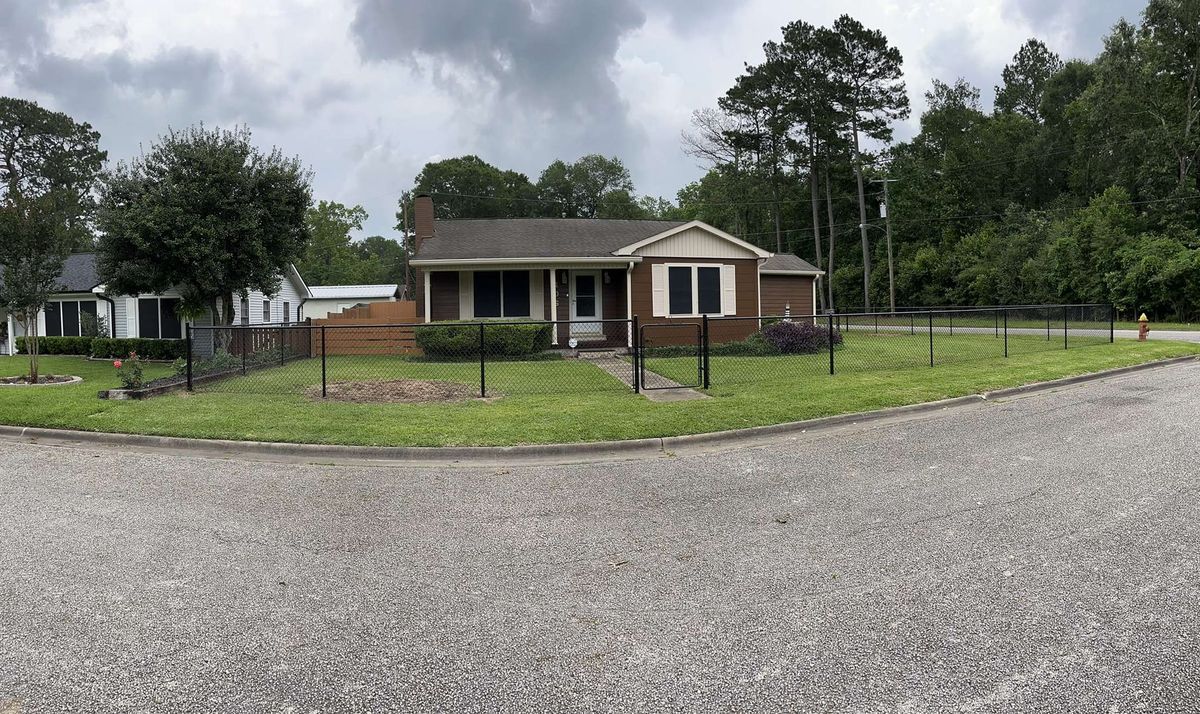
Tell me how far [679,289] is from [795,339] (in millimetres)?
3954

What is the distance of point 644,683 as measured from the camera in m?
2.98

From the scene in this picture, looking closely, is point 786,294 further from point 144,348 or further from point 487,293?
point 144,348

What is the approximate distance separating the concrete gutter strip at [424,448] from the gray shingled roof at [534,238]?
11271mm

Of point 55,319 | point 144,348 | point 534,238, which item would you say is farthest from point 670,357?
point 55,319

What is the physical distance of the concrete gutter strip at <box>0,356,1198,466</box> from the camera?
25.8 ft

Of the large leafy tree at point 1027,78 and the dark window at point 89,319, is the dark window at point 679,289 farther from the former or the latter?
the large leafy tree at point 1027,78

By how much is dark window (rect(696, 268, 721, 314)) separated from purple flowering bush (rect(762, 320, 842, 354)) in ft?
8.42

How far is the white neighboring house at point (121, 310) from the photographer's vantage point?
2381 cm

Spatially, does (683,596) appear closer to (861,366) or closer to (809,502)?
(809,502)

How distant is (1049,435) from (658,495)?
16.5 feet

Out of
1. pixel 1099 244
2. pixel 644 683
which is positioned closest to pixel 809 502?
pixel 644 683

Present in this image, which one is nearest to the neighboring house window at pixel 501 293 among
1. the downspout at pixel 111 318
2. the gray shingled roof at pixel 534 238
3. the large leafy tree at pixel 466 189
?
the gray shingled roof at pixel 534 238

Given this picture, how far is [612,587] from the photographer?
4.06 meters

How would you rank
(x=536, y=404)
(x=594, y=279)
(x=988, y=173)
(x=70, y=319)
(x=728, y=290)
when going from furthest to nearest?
(x=988, y=173)
(x=70, y=319)
(x=728, y=290)
(x=594, y=279)
(x=536, y=404)
